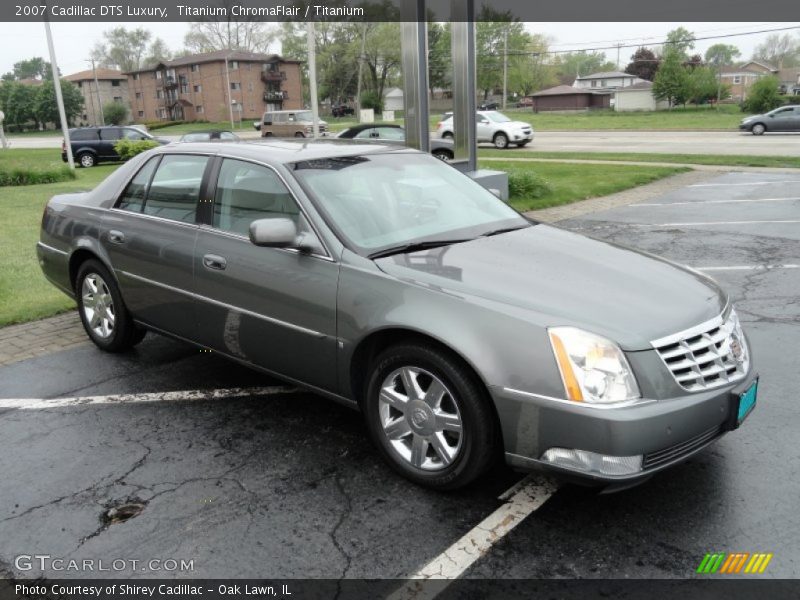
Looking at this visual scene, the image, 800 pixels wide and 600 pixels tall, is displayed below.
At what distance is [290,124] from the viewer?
40.2 meters

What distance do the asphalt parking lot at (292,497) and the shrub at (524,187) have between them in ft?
28.9

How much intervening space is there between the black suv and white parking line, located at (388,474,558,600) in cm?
2803

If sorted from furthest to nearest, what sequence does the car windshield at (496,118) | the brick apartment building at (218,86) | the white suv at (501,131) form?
the brick apartment building at (218,86) → the car windshield at (496,118) → the white suv at (501,131)

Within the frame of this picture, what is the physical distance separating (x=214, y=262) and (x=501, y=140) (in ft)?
87.2

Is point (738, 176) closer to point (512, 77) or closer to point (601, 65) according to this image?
point (512, 77)

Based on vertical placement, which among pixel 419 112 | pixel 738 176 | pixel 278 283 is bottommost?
pixel 738 176

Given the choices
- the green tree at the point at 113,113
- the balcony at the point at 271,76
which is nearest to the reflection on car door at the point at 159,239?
the green tree at the point at 113,113

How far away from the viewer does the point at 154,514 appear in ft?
10.7

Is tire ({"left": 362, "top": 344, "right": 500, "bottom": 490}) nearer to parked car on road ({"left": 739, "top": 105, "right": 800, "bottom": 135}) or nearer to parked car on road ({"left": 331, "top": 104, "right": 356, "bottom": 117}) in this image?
parked car on road ({"left": 739, "top": 105, "right": 800, "bottom": 135})

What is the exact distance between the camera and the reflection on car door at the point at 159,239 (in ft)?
14.8

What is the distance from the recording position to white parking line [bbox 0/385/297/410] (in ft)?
15.1

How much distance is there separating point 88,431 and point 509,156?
2204 centimetres

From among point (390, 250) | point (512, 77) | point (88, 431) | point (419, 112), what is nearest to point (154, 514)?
point (88, 431)

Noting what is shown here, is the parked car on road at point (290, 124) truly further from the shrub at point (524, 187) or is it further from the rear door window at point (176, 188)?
the rear door window at point (176, 188)
